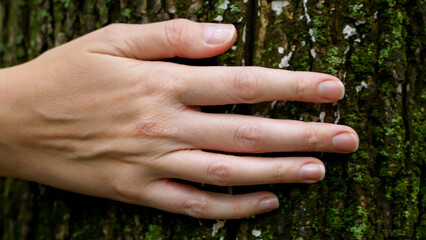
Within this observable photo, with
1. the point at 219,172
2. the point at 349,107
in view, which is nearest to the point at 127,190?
the point at 219,172

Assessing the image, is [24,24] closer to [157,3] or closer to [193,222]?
[157,3]

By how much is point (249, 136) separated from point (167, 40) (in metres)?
0.47

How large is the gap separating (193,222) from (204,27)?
78 centimetres

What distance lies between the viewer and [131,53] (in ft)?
4.98

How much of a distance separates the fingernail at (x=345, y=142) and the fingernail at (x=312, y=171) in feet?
0.32

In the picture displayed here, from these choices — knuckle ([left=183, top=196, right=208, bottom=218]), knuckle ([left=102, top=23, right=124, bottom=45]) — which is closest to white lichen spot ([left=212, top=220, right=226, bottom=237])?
knuckle ([left=183, top=196, right=208, bottom=218])

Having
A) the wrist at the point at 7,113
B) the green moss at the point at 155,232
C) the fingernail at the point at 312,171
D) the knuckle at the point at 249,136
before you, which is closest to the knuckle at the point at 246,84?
the knuckle at the point at 249,136

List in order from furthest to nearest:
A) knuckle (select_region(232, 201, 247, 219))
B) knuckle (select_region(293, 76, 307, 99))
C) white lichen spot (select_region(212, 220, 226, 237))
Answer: white lichen spot (select_region(212, 220, 226, 237)) → knuckle (select_region(232, 201, 247, 219)) → knuckle (select_region(293, 76, 307, 99))

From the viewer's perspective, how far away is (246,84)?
1.37 meters

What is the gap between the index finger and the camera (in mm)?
1366

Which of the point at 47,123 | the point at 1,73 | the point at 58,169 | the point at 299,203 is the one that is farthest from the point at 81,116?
the point at 299,203

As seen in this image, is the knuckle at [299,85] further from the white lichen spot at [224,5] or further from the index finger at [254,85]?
the white lichen spot at [224,5]

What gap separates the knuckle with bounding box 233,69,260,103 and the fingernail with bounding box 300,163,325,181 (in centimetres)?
32

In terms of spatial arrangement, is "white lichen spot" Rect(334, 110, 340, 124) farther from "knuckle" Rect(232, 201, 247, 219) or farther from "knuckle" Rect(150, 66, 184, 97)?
"knuckle" Rect(150, 66, 184, 97)
